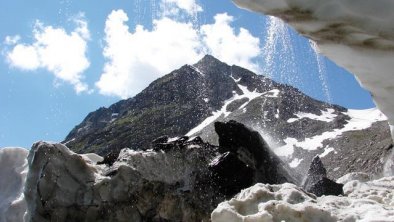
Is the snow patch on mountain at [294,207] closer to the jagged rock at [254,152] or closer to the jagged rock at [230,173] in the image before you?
the jagged rock at [230,173]

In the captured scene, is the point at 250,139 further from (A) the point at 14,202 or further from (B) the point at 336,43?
(B) the point at 336,43

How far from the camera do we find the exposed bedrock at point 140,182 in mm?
21594

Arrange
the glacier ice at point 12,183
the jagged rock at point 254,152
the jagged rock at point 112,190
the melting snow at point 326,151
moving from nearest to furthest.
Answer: the jagged rock at point 112,190 < the jagged rock at point 254,152 < the glacier ice at point 12,183 < the melting snow at point 326,151

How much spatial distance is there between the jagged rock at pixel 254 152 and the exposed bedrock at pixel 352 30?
18.7 meters

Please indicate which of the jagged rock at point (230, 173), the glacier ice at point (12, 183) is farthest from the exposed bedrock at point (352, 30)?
the glacier ice at point (12, 183)

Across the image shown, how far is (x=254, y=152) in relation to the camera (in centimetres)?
2733

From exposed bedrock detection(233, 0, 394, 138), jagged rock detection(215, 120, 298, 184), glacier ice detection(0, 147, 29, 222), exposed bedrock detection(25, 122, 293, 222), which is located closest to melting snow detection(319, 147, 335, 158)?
jagged rock detection(215, 120, 298, 184)

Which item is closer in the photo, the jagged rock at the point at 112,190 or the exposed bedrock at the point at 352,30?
the exposed bedrock at the point at 352,30

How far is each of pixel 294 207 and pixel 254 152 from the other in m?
18.9

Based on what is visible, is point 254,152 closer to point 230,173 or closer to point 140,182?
point 230,173

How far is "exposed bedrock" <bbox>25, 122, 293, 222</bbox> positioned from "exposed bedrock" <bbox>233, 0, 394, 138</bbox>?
16.3 m

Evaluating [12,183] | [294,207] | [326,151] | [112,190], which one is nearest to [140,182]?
[112,190]

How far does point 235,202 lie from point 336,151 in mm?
160104

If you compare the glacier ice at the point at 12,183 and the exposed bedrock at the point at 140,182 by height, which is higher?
the glacier ice at the point at 12,183
